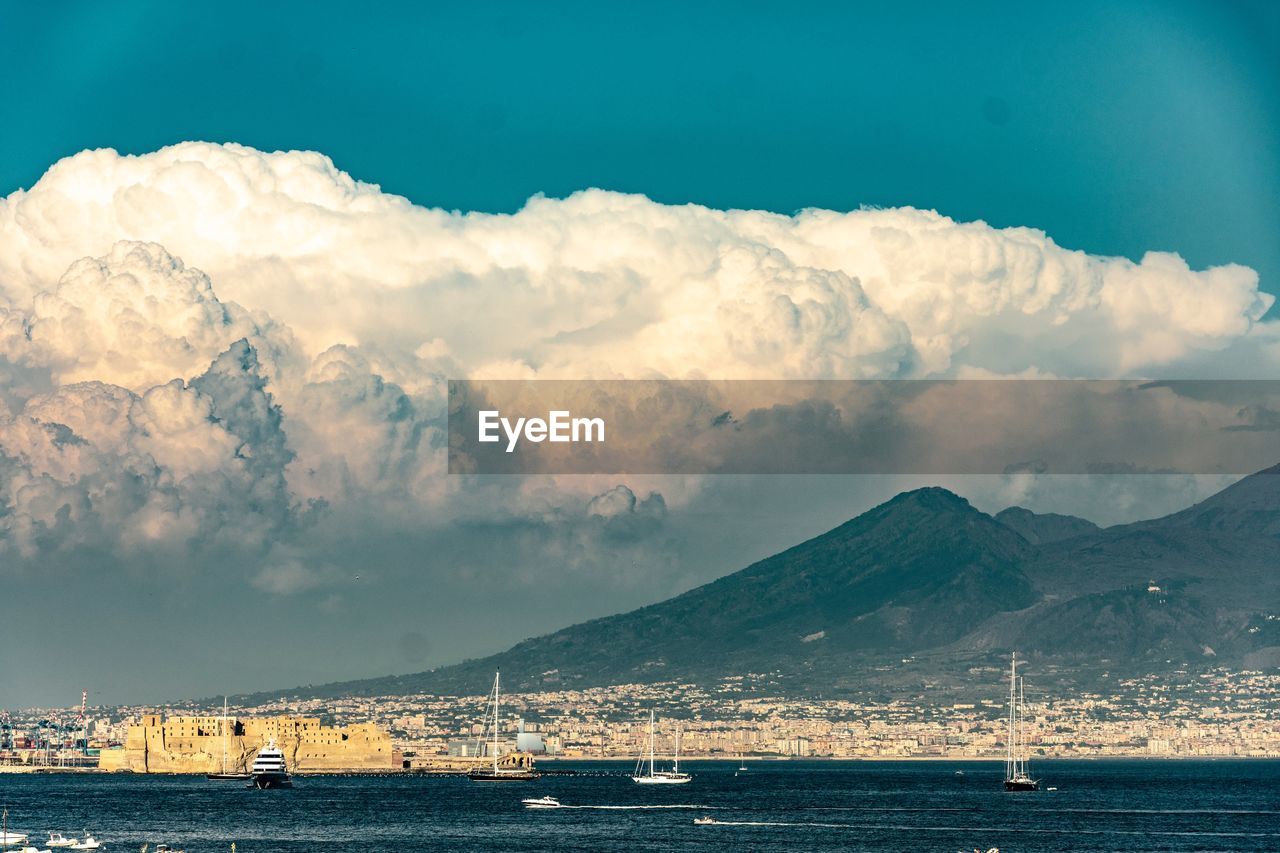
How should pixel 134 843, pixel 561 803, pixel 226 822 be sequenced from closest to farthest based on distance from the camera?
pixel 134 843, pixel 226 822, pixel 561 803

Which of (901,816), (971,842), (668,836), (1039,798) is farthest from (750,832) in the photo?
(1039,798)

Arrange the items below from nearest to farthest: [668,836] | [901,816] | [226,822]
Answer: [668,836] < [226,822] < [901,816]

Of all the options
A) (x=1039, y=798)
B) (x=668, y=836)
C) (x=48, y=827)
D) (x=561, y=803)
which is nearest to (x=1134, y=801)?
(x=1039, y=798)

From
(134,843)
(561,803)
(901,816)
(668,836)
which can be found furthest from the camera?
(561,803)

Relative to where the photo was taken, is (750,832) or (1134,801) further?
(1134,801)

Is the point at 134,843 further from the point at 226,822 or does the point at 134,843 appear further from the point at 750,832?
the point at 750,832

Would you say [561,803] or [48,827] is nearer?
[48,827]

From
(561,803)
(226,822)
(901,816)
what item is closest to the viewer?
(226,822)

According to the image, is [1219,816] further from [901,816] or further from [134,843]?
[134,843]
